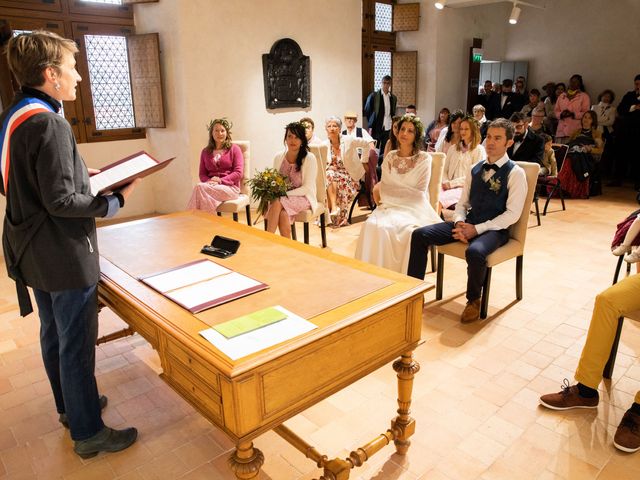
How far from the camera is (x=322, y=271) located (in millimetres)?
2021

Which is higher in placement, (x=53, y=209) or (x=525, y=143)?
(x=53, y=209)

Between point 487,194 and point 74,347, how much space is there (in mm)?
2619

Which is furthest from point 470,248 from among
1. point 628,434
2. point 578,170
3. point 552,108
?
point 552,108

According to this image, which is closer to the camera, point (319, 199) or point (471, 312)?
point (471, 312)

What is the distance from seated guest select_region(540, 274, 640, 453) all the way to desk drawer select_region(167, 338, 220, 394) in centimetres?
173

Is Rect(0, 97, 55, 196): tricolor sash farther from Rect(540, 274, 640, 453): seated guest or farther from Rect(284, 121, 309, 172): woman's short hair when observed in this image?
Rect(284, 121, 309, 172): woman's short hair

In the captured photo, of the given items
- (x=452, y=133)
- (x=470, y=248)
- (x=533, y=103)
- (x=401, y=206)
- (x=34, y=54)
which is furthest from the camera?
(x=533, y=103)

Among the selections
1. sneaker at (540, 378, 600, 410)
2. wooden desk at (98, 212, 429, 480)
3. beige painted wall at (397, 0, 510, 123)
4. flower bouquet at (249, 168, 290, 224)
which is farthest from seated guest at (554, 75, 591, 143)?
wooden desk at (98, 212, 429, 480)

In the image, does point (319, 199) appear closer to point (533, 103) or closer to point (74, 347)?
point (74, 347)

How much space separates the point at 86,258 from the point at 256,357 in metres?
0.88

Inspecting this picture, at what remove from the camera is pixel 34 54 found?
5.51 ft

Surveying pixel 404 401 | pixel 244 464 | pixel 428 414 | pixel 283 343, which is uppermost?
pixel 283 343

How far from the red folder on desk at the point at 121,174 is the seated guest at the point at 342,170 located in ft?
12.8

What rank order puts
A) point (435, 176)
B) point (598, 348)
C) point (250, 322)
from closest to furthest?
point (250, 322), point (598, 348), point (435, 176)
